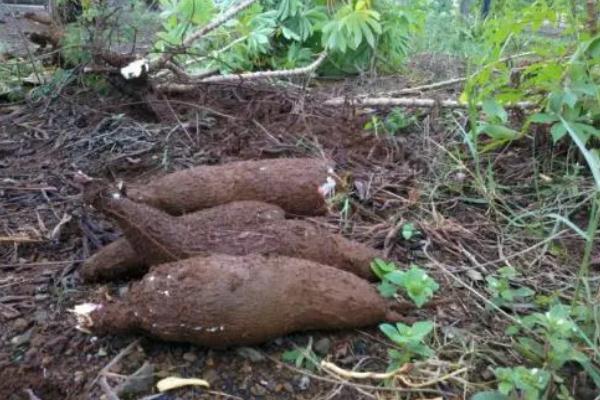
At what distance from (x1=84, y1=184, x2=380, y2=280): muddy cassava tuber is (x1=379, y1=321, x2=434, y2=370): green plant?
0.29 m

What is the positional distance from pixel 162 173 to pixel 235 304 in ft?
3.67

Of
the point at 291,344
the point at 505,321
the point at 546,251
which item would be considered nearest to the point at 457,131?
the point at 546,251

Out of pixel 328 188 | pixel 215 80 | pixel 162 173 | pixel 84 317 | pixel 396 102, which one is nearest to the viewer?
pixel 84 317

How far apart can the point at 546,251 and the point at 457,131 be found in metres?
1.02

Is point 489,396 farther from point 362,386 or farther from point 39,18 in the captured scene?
point 39,18

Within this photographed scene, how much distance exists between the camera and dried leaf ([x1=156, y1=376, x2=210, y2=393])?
1146 millimetres

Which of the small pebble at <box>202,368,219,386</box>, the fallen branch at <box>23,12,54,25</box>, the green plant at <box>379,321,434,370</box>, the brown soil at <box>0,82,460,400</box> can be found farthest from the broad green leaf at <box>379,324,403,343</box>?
the fallen branch at <box>23,12,54,25</box>

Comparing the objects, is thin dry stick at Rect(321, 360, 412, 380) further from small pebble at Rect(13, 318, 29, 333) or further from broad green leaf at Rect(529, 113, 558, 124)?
broad green leaf at Rect(529, 113, 558, 124)

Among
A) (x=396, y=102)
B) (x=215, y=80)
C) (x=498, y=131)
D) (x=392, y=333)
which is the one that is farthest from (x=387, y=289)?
(x=215, y=80)

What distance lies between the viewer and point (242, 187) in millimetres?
1780

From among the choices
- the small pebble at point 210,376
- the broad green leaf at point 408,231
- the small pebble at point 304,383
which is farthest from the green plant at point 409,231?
the small pebble at point 210,376

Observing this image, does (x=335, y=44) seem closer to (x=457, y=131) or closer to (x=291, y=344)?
(x=457, y=131)

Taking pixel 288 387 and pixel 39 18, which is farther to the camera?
pixel 39 18

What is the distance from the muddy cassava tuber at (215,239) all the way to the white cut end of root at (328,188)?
34cm
